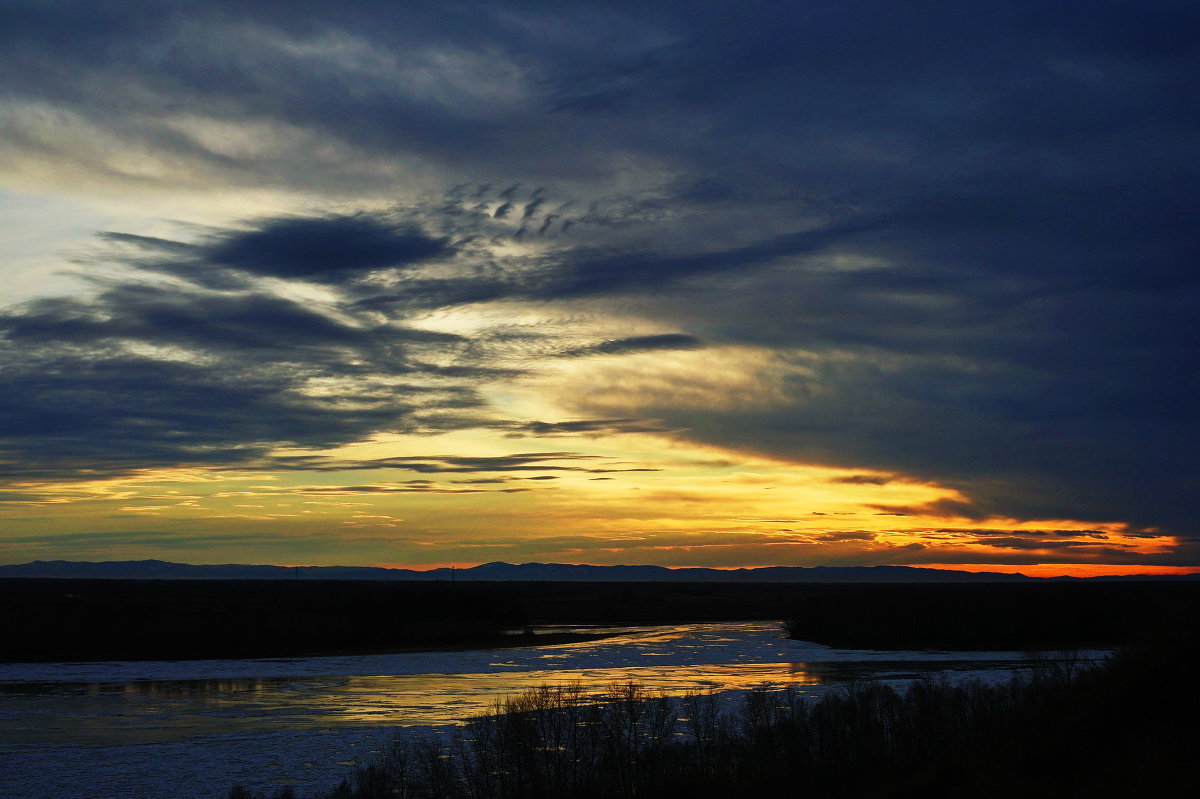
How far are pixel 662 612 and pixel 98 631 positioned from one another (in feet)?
225

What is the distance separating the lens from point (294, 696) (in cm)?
4916

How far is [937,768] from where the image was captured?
23.0m

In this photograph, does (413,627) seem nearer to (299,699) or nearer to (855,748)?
(299,699)

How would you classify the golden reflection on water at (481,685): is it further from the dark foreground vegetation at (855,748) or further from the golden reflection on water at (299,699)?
the dark foreground vegetation at (855,748)

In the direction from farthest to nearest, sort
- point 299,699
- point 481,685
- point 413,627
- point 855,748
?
1. point 413,627
2. point 481,685
3. point 299,699
4. point 855,748

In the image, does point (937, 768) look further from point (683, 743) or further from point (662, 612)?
point (662, 612)

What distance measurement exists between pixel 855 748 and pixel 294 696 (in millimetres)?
29253

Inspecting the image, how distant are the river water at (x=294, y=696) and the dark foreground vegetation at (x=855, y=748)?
148 inches

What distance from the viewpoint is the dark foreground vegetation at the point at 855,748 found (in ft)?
64.7

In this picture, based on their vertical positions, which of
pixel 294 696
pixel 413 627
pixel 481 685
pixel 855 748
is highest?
pixel 413 627

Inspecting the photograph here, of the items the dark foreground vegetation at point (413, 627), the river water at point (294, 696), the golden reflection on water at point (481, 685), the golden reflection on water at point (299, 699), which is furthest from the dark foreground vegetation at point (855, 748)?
the dark foreground vegetation at point (413, 627)

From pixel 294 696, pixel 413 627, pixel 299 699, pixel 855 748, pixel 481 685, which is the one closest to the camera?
pixel 855 748

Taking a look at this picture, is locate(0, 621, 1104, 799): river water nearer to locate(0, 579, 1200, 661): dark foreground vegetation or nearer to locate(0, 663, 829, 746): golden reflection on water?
locate(0, 663, 829, 746): golden reflection on water

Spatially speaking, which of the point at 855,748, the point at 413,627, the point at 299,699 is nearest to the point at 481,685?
the point at 299,699
